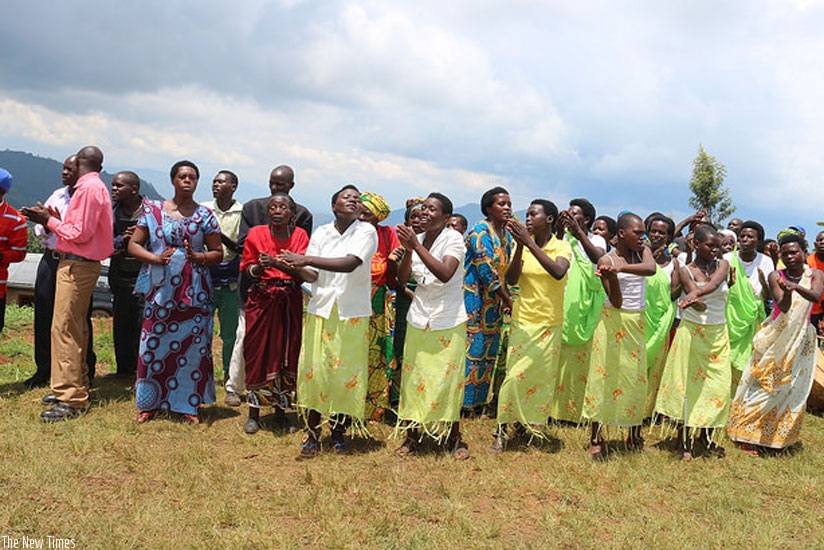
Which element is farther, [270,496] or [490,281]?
[490,281]

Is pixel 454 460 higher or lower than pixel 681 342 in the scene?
lower

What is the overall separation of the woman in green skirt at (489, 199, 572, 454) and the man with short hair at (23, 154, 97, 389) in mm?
4339

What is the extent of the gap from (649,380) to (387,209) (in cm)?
303

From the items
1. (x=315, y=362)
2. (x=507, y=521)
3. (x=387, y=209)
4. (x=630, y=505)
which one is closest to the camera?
(x=507, y=521)

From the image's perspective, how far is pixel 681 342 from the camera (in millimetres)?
5473

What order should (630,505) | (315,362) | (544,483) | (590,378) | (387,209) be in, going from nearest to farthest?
(630,505) < (544,483) < (315,362) < (590,378) < (387,209)

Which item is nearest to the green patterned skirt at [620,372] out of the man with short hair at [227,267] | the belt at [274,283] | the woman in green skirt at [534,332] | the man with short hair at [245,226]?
the woman in green skirt at [534,332]

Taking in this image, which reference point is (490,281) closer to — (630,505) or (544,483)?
(544,483)

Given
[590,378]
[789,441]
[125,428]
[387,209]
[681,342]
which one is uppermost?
[387,209]

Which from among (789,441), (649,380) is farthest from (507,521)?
(789,441)

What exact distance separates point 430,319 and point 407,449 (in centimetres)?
110

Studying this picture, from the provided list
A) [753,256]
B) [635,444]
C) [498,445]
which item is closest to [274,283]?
[498,445]

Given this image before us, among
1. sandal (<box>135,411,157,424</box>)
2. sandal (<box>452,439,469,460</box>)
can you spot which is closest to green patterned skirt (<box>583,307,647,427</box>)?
sandal (<box>452,439,469,460</box>)

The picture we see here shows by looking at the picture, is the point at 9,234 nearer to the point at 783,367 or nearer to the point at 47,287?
the point at 47,287
